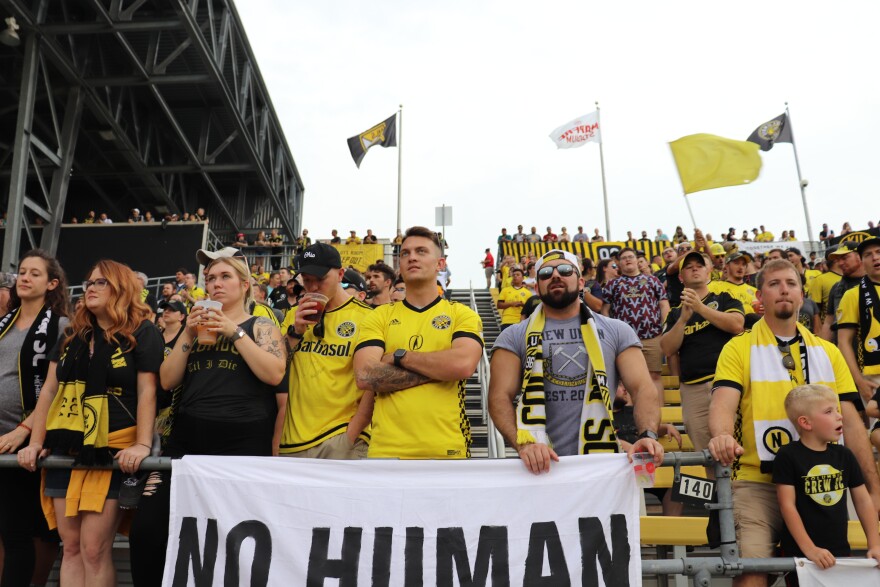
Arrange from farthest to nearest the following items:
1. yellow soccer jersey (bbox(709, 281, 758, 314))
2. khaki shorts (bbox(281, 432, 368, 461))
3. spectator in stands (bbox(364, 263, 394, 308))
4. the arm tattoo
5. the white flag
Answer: the white flag
spectator in stands (bbox(364, 263, 394, 308))
yellow soccer jersey (bbox(709, 281, 758, 314))
khaki shorts (bbox(281, 432, 368, 461))
the arm tattoo

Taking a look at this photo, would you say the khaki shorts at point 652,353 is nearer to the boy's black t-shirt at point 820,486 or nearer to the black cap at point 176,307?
the boy's black t-shirt at point 820,486

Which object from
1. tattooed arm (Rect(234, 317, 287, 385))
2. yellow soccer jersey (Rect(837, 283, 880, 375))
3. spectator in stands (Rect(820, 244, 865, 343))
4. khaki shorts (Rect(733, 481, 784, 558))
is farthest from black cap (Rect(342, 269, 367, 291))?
spectator in stands (Rect(820, 244, 865, 343))

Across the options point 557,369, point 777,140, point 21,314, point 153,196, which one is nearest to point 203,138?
point 153,196

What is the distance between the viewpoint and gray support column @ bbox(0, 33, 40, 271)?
16.9 metres

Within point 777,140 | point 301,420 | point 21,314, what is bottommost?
point 301,420

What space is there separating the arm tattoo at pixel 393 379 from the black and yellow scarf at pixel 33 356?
78.5 inches

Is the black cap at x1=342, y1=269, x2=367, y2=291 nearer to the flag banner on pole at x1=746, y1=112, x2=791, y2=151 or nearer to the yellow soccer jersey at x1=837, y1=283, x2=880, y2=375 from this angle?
the yellow soccer jersey at x1=837, y1=283, x2=880, y2=375

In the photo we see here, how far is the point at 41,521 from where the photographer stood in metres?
3.85

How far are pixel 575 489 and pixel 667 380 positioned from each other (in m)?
5.67

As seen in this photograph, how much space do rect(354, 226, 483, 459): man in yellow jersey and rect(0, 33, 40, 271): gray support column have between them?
1607 centimetres

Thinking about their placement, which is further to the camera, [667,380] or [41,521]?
[667,380]

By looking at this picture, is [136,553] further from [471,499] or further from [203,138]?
[203,138]

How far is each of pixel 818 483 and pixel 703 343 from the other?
2349 mm

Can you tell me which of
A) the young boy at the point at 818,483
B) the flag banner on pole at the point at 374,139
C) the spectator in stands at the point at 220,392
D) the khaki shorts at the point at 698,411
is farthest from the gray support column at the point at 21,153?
the young boy at the point at 818,483
